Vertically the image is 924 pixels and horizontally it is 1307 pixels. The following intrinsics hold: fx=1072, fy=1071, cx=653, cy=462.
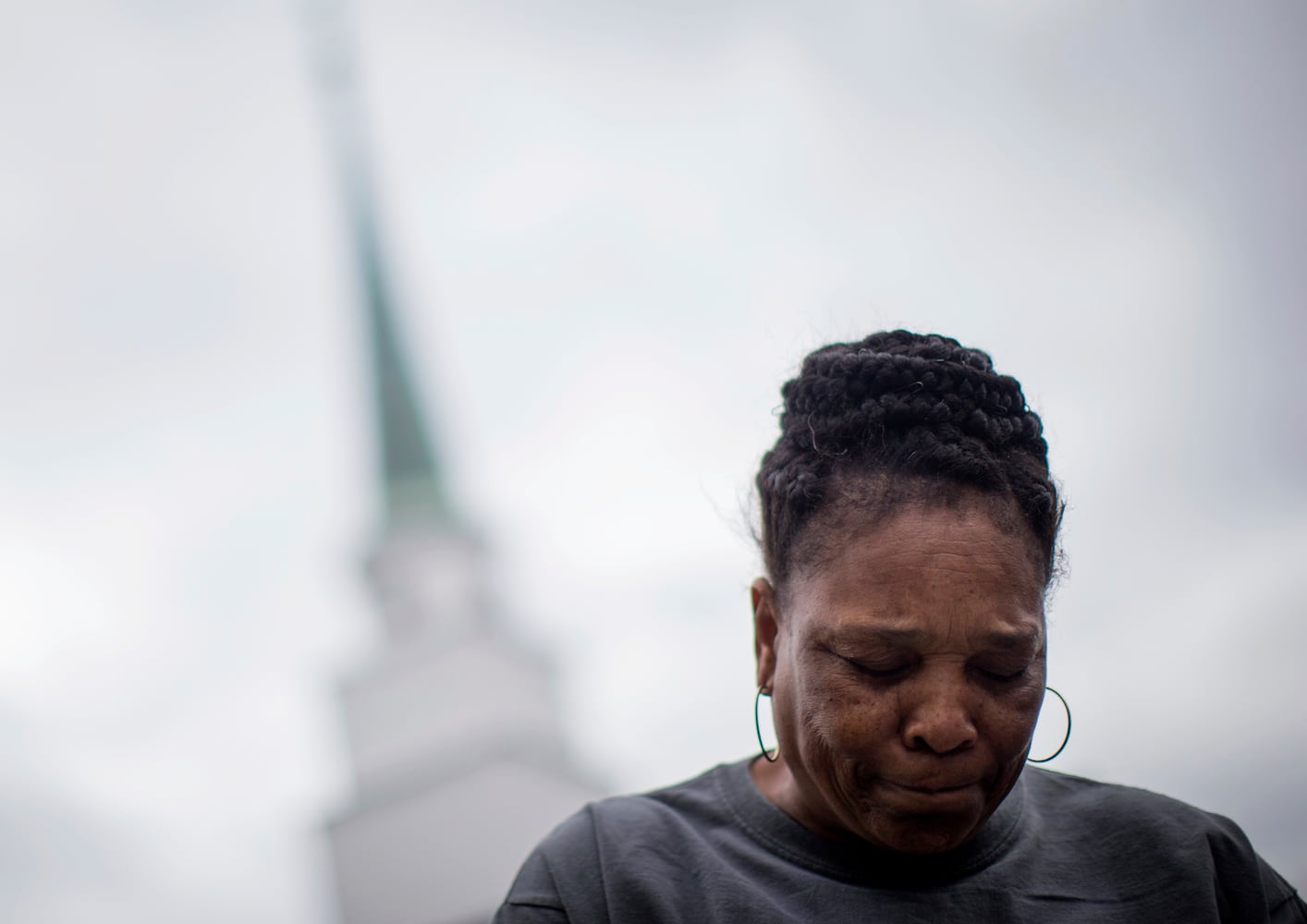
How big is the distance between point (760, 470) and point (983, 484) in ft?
1.15

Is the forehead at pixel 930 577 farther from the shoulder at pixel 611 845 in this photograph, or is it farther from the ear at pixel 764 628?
the shoulder at pixel 611 845

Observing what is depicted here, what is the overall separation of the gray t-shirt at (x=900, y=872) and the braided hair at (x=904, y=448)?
0.39 metres

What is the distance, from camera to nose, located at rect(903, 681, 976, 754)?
1269mm

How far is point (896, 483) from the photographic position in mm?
1337

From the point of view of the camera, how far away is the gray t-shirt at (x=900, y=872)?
1.41 metres

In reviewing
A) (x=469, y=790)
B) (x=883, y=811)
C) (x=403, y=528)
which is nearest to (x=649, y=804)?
(x=883, y=811)

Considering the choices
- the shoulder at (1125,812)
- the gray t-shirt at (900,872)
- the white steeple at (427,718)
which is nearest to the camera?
the gray t-shirt at (900,872)

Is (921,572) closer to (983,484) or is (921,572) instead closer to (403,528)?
(983,484)

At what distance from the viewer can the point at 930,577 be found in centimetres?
129

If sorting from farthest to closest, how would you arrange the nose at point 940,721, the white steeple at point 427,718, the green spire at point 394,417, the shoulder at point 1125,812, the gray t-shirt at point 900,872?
the green spire at point 394,417
the white steeple at point 427,718
the shoulder at point 1125,812
the gray t-shirt at point 900,872
the nose at point 940,721

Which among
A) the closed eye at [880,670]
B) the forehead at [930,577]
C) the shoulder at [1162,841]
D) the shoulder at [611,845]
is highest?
the forehead at [930,577]

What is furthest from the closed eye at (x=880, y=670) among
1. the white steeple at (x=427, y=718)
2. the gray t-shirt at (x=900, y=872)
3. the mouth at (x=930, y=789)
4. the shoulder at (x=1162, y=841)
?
the white steeple at (x=427, y=718)

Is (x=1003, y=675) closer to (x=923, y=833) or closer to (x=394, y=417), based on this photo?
(x=923, y=833)

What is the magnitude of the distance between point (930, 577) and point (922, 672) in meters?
0.12
